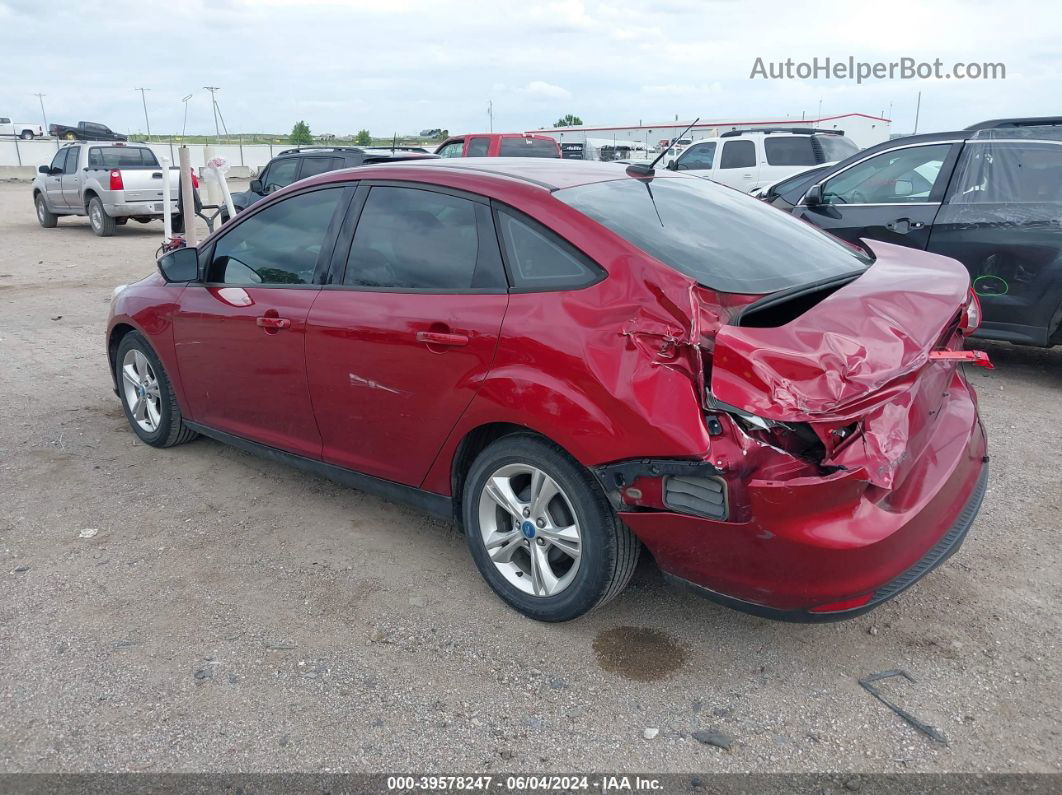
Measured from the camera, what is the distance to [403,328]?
3.44 meters

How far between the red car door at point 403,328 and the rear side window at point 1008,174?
4910mm

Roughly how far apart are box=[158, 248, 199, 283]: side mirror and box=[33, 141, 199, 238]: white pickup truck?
12.7 meters

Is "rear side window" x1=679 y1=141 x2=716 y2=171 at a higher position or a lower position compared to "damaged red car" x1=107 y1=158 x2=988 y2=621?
higher

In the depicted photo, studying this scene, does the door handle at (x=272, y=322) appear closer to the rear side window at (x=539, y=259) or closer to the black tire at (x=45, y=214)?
the rear side window at (x=539, y=259)

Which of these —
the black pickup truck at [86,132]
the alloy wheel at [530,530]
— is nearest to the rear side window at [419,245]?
the alloy wheel at [530,530]

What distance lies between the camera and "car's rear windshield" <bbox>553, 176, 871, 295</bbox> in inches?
120

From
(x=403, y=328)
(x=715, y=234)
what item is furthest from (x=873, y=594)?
(x=403, y=328)

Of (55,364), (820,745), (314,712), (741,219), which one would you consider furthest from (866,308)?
(55,364)

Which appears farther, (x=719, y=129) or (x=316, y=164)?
(x=719, y=129)

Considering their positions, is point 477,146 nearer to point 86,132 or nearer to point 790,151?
point 790,151

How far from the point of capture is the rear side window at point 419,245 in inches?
132

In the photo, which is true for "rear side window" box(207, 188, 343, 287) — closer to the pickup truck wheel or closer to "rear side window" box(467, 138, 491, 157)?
"rear side window" box(467, 138, 491, 157)

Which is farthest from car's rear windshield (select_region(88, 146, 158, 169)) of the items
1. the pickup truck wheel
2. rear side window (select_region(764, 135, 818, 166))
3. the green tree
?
the green tree

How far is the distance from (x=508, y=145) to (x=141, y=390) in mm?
11022
